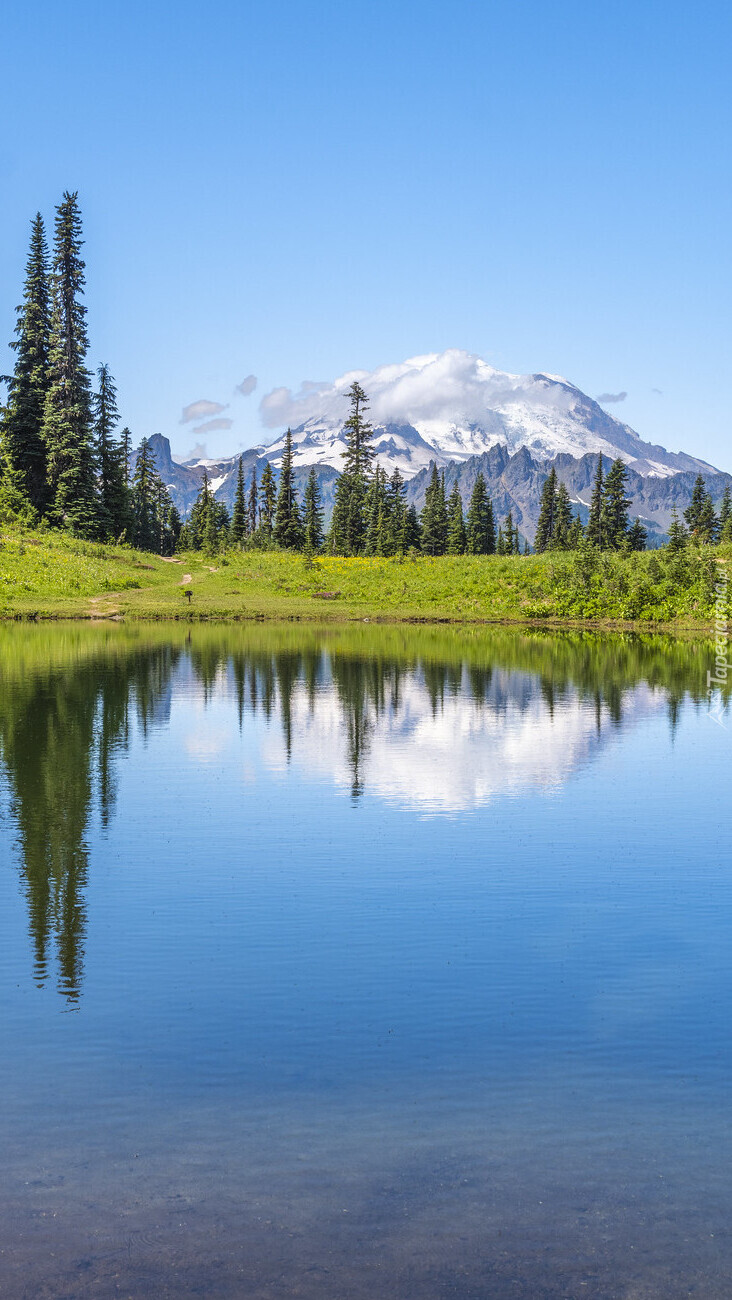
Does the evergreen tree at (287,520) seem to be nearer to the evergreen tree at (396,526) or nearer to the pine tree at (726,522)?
the evergreen tree at (396,526)

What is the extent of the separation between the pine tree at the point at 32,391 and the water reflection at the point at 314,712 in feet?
109

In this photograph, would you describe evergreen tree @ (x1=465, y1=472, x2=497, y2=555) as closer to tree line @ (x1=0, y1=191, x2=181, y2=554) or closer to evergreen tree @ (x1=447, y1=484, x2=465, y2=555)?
evergreen tree @ (x1=447, y1=484, x2=465, y2=555)

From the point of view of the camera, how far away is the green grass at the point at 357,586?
74.2 m

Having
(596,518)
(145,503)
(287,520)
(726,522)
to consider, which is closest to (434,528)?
(596,518)

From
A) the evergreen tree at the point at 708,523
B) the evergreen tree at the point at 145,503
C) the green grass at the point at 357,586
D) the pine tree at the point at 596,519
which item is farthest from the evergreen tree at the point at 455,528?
the green grass at the point at 357,586

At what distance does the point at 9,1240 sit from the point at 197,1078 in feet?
8.76

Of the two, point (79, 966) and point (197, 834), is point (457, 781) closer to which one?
point (197, 834)

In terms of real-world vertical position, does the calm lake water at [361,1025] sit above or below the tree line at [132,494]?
below

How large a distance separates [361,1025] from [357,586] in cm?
8234

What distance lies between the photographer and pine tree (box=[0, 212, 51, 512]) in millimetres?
88438

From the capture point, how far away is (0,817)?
18969 mm

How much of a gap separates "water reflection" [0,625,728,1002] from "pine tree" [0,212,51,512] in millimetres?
33279

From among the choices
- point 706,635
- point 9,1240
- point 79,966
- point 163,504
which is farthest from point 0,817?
point 163,504

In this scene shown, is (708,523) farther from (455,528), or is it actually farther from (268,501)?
(268,501)
